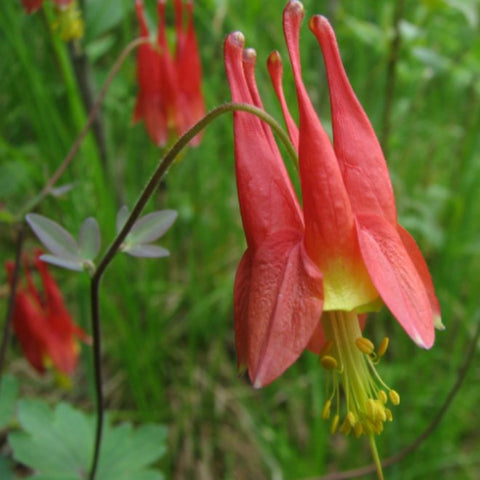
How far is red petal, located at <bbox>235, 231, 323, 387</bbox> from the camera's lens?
0.83m

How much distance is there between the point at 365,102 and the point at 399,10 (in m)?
0.83

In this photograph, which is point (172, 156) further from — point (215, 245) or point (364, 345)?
point (215, 245)

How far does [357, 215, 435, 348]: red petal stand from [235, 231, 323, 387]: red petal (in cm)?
8

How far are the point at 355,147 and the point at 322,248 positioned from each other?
19 centimetres

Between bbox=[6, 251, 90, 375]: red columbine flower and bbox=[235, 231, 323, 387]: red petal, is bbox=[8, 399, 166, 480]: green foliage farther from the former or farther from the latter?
bbox=[235, 231, 323, 387]: red petal

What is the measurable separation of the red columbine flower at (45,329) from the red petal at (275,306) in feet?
3.81

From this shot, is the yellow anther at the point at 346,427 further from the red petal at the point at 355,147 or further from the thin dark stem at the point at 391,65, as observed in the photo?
the thin dark stem at the point at 391,65

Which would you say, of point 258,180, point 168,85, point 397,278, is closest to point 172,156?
point 258,180

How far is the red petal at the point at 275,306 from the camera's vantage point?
2.74ft

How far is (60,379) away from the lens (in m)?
2.00

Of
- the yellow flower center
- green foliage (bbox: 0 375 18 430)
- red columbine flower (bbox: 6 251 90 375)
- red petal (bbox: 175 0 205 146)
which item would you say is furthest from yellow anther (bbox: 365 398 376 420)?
red petal (bbox: 175 0 205 146)

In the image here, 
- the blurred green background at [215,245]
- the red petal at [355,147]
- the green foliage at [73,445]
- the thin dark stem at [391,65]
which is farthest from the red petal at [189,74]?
the red petal at [355,147]

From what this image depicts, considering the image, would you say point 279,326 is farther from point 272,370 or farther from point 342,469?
point 342,469

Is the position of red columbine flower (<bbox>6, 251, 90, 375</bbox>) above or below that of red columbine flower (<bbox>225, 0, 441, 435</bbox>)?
below
